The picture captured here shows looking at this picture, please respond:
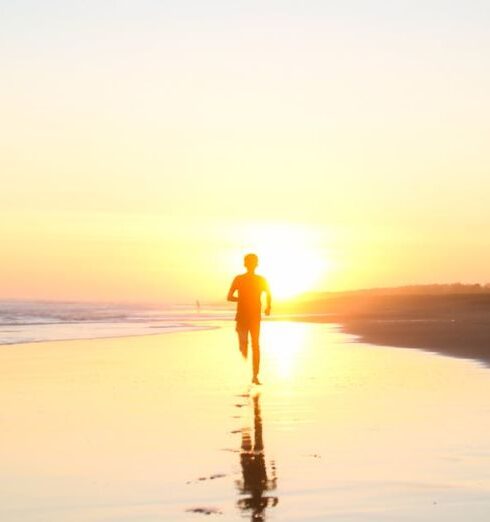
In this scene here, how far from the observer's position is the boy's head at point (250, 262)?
52.5 ft

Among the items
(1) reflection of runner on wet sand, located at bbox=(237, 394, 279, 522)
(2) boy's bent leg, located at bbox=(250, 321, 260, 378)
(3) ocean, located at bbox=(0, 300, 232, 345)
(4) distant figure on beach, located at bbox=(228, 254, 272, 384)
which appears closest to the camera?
(1) reflection of runner on wet sand, located at bbox=(237, 394, 279, 522)

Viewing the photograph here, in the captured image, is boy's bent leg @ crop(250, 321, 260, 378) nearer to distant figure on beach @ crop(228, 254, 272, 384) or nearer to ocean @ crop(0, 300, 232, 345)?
distant figure on beach @ crop(228, 254, 272, 384)

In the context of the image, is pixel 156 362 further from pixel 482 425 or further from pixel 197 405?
pixel 482 425

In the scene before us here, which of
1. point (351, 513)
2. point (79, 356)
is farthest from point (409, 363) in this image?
point (351, 513)

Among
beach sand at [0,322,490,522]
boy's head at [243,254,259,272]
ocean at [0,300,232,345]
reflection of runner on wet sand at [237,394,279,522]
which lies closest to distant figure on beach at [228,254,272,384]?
boy's head at [243,254,259,272]

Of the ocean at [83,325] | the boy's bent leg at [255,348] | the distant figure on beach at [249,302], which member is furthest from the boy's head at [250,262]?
the ocean at [83,325]

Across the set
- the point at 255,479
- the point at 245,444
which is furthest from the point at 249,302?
the point at 255,479

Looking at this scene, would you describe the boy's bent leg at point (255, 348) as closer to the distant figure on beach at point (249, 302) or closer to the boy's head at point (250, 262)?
the distant figure on beach at point (249, 302)

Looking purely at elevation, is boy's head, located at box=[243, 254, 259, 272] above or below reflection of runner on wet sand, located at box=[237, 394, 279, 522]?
above

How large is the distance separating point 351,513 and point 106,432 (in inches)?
166

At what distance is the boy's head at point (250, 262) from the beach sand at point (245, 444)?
6.49 ft

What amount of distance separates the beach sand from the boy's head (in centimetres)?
198

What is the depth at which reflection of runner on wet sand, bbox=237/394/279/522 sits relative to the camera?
20.9ft

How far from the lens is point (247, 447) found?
8883mm
